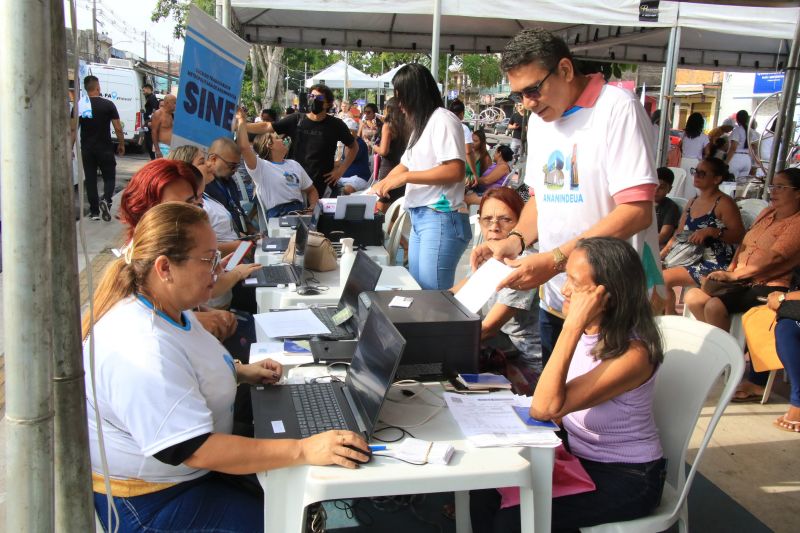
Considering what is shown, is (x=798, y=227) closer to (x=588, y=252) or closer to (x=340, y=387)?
(x=588, y=252)

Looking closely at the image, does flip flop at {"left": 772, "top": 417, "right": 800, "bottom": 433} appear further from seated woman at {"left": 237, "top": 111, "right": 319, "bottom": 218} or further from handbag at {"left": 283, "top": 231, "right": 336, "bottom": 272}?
seated woman at {"left": 237, "top": 111, "right": 319, "bottom": 218}

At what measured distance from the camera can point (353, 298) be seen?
2.76m

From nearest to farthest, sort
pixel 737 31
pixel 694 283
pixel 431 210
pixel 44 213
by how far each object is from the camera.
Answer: pixel 44 213 → pixel 431 210 → pixel 694 283 → pixel 737 31

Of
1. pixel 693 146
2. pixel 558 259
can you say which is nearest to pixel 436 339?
pixel 558 259

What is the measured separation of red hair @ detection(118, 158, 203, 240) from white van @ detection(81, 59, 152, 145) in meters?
16.2

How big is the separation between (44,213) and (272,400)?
1154 millimetres

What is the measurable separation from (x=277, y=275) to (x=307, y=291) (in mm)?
311

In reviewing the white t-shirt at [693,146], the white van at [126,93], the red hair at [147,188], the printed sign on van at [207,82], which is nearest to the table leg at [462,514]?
the red hair at [147,188]

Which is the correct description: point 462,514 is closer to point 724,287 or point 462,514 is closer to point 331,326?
point 331,326

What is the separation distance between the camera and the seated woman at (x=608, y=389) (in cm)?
194

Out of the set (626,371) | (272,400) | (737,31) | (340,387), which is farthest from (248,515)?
(737,31)

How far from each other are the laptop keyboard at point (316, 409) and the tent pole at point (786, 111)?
4.67 meters

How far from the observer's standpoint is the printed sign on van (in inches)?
140

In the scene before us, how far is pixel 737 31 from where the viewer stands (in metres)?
5.55
